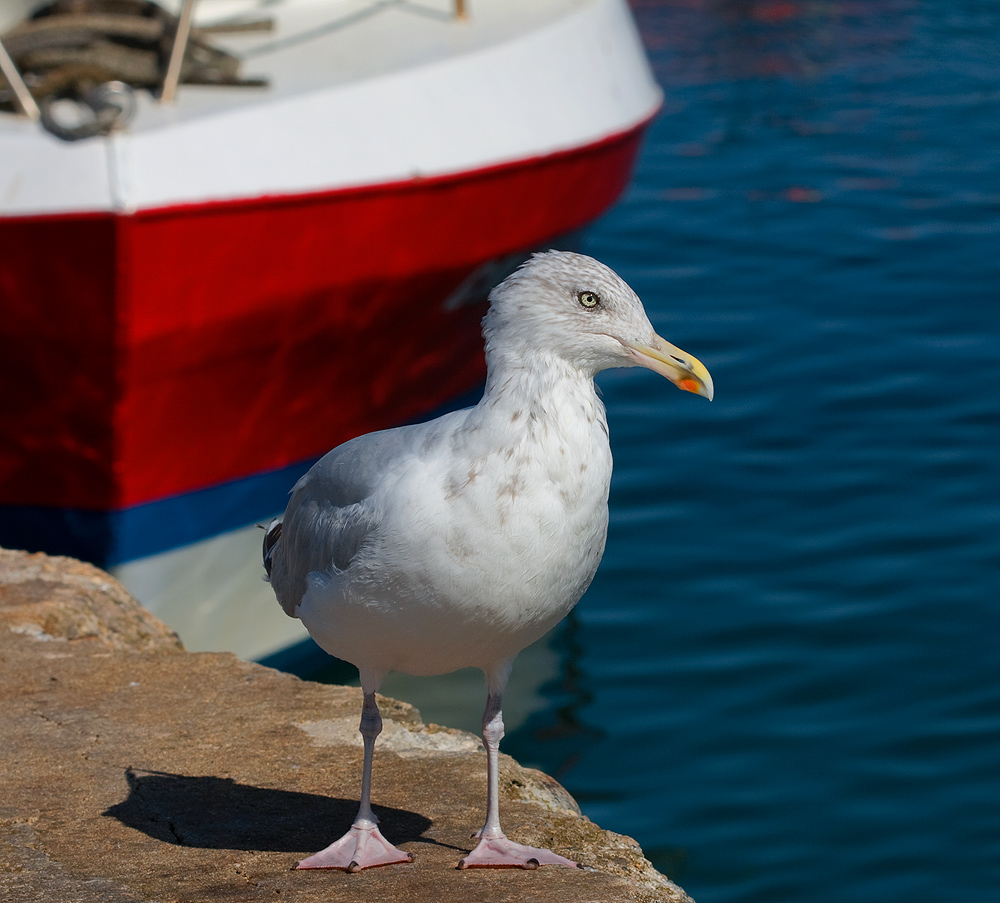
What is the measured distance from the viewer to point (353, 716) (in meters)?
4.56

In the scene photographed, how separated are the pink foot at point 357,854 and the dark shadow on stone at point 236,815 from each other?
13 cm

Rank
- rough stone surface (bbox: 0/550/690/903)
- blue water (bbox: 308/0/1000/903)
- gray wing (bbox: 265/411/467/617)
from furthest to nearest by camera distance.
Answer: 1. blue water (bbox: 308/0/1000/903)
2. rough stone surface (bbox: 0/550/690/903)
3. gray wing (bbox: 265/411/467/617)

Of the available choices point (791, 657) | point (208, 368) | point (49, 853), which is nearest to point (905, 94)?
point (791, 657)

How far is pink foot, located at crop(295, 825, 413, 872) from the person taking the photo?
362 centimetres

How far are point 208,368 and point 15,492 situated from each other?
3.90 feet

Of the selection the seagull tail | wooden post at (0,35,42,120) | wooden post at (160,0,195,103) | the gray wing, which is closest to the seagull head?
the gray wing

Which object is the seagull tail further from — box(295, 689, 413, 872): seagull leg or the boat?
the boat

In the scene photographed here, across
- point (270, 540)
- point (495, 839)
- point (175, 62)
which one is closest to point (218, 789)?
point (270, 540)

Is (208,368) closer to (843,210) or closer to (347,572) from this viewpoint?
(347,572)

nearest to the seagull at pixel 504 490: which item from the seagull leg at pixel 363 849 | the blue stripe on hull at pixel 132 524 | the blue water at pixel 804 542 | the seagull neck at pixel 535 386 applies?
the seagull neck at pixel 535 386

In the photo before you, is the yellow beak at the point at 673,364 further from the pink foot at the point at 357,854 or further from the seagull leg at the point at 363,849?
the pink foot at the point at 357,854

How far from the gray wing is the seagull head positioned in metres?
0.25

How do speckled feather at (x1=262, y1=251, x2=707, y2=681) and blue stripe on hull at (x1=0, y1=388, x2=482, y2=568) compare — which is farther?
blue stripe on hull at (x1=0, y1=388, x2=482, y2=568)

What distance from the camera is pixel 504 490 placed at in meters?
3.27
